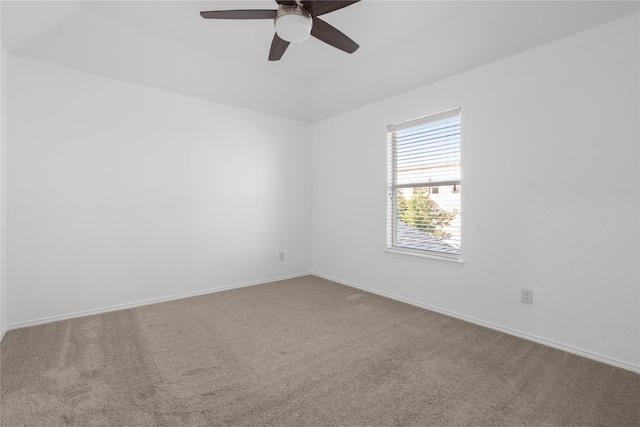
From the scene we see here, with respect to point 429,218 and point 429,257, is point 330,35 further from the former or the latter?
point 429,257

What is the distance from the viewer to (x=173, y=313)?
3264mm

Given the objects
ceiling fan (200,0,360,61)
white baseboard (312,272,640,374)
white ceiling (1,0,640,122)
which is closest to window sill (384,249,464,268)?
white baseboard (312,272,640,374)

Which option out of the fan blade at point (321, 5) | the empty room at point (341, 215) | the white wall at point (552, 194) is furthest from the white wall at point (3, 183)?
the white wall at point (552, 194)

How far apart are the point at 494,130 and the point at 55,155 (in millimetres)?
4349

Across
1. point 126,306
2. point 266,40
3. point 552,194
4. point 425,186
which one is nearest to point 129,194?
point 126,306

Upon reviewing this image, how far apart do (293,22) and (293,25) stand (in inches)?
1.0

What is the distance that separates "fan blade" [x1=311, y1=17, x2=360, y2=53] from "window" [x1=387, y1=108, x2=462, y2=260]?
141cm

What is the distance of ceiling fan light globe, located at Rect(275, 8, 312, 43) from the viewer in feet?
6.61

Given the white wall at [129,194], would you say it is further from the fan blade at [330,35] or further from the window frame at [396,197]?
the fan blade at [330,35]

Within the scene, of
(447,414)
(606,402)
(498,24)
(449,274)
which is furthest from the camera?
(449,274)

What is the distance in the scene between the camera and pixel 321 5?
2.00 meters

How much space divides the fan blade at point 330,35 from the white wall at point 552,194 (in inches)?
52.7

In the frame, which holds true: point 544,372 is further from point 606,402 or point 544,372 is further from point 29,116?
point 29,116

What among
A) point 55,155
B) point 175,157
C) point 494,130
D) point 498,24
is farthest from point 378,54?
point 55,155
